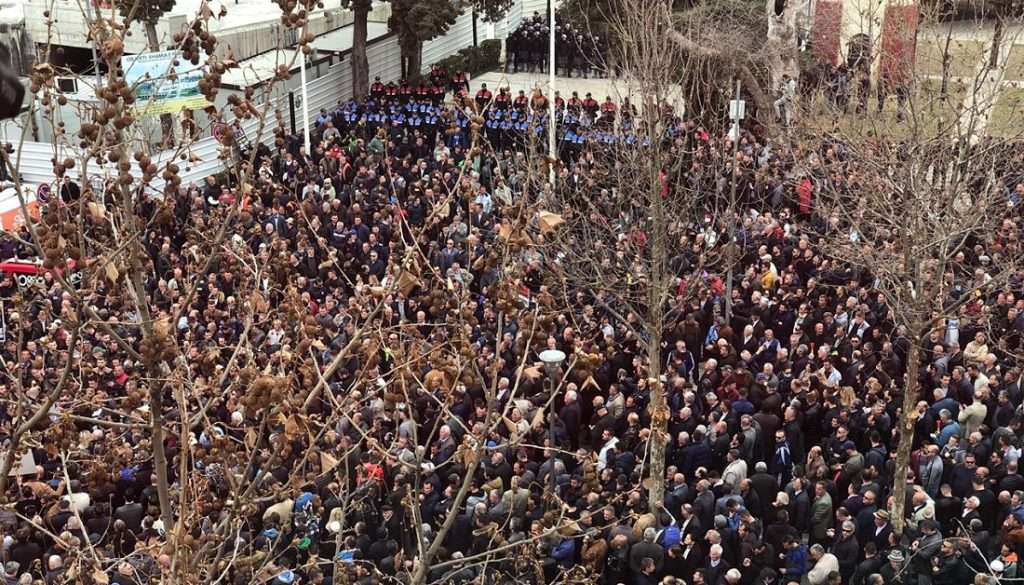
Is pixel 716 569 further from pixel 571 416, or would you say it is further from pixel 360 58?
pixel 360 58

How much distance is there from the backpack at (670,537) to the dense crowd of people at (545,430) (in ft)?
0.09

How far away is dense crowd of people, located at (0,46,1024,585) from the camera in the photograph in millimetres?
9227

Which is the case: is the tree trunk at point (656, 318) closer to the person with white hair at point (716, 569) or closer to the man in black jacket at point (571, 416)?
the person with white hair at point (716, 569)

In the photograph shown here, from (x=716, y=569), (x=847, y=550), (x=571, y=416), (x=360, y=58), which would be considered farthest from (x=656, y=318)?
(x=360, y=58)

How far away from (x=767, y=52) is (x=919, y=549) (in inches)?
697

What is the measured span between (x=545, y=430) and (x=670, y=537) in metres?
2.62

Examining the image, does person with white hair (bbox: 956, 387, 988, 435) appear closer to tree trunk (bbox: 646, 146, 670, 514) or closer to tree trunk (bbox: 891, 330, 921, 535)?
tree trunk (bbox: 891, 330, 921, 535)

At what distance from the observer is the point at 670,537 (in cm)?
1353

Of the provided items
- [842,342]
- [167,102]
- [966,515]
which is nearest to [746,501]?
[966,515]

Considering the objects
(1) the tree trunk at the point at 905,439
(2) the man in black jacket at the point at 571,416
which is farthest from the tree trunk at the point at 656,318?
(1) the tree trunk at the point at 905,439

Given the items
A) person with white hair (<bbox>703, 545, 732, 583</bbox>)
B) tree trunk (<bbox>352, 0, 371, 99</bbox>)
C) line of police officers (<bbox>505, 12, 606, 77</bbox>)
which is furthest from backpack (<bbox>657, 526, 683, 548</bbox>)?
line of police officers (<bbox>505, 12, 606, 77</bbox>)

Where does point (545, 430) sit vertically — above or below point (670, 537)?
above

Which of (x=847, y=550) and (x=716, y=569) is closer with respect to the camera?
(x=716, y=569)

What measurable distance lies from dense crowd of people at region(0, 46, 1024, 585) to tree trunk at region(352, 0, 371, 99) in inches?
486
